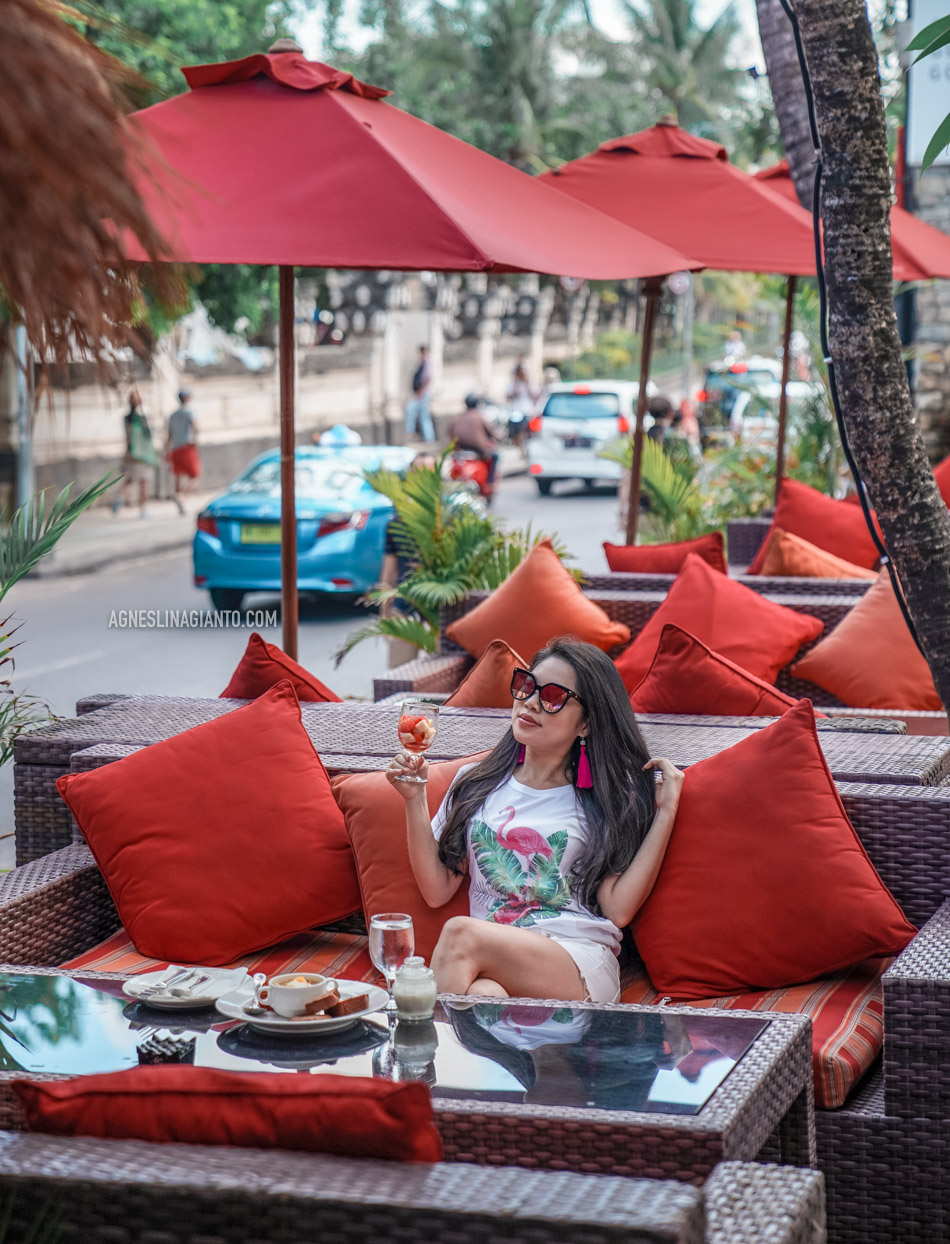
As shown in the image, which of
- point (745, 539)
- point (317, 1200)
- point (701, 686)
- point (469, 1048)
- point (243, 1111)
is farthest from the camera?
point (745, 539)

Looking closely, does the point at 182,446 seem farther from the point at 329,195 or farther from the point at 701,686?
the point at 701,686

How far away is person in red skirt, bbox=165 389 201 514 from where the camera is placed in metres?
21.5

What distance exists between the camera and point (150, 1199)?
1.96m

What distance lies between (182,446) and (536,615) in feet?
55.2

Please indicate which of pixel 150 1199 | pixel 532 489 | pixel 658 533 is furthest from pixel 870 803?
pixel 532 489

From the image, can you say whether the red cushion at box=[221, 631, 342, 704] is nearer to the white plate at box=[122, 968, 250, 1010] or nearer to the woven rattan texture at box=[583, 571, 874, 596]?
the white plate at box=[122, 968, 250, 1010]

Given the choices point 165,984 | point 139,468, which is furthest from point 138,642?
point 165,984

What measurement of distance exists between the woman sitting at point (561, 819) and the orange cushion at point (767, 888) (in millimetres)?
84

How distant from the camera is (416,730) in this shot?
3547 millimetres

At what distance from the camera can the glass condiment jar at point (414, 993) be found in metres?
2.70

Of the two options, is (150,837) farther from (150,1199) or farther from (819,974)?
(150,1199)

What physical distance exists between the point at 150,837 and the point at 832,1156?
183 cm

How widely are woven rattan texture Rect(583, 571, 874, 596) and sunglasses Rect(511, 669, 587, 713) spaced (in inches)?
120

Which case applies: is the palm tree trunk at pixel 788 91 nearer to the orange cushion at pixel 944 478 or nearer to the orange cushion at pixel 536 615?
the orange cushion at pixel 536 615
